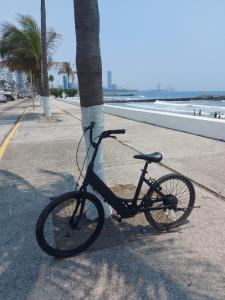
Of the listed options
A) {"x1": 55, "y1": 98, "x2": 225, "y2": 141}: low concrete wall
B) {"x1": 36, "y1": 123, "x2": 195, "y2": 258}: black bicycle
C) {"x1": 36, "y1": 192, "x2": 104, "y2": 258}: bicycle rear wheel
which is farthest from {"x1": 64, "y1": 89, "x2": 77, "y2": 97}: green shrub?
{"x1": 36, "y1": 192, "x2": 104, "y2": 258}: bicycle rear wheel

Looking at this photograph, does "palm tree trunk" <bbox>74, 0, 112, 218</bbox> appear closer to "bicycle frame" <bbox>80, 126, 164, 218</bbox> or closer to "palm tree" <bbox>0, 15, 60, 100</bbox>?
"bicycle frame" <bbox>80, 126, 164, 218</bbox>

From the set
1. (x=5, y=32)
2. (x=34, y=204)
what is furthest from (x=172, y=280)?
(x=5, y=32)

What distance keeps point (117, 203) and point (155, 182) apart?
19.9 inches

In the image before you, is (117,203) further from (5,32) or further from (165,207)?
(5,32)

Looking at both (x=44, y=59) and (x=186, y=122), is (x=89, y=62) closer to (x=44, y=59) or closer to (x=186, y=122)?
(x=186, y=122)

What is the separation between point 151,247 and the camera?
3332mm

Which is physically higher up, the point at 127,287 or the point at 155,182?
the point at 155,182

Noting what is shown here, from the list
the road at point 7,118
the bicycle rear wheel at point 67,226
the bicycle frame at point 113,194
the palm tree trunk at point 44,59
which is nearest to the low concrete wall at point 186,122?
the palm tree trunk at point 44,59

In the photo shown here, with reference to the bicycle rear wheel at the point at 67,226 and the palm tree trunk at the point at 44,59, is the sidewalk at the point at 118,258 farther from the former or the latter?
the palm tree trunk at the point at 44,59

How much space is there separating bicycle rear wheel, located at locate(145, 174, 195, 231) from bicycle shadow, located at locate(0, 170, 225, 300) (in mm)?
237

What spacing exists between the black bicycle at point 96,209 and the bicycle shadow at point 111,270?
173mm

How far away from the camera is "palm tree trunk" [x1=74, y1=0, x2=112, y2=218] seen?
3662 mm

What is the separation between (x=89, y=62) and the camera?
371 centimetres

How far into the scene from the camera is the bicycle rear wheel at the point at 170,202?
361cm
